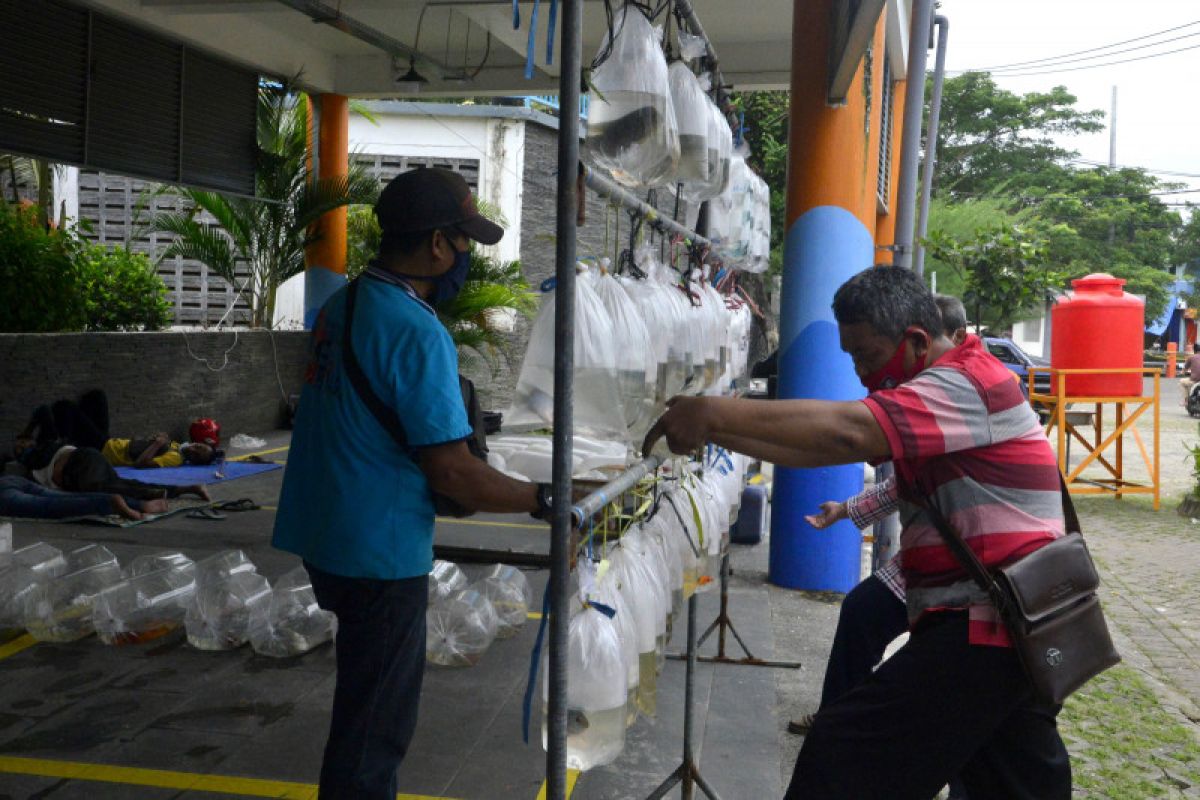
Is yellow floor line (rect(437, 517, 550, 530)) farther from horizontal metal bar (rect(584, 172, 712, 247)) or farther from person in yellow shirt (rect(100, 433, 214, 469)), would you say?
horizontal metal bar (rect(584, 172, 712, 247))

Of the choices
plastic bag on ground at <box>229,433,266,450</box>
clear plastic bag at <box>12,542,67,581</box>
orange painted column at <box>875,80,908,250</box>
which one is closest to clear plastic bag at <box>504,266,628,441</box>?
clear plastic bag at <box>12,542,67,581</box>

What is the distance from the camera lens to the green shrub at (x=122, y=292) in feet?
38.3

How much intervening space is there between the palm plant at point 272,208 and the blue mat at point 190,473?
9.73ft

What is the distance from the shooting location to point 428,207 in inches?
97.5

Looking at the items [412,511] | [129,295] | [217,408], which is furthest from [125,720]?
[129,295]

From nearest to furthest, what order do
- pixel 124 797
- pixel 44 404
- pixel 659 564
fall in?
pixel 659 564 → pixel 124 797 → pixel 44 404

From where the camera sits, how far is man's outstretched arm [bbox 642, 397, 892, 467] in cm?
214

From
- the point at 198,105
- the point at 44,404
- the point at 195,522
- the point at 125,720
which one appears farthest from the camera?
the point at 198,105

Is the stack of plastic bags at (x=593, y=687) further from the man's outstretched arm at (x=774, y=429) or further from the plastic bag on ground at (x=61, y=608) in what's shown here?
the plastic bag on ground at (x=61, y=608)

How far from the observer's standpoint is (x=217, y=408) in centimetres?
1153

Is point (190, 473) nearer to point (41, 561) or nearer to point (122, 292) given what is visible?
point (122, 292)

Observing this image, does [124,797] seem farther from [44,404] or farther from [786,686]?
[44,404]

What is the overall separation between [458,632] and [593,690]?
2.60 metres

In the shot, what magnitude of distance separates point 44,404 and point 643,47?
26.6 feet
